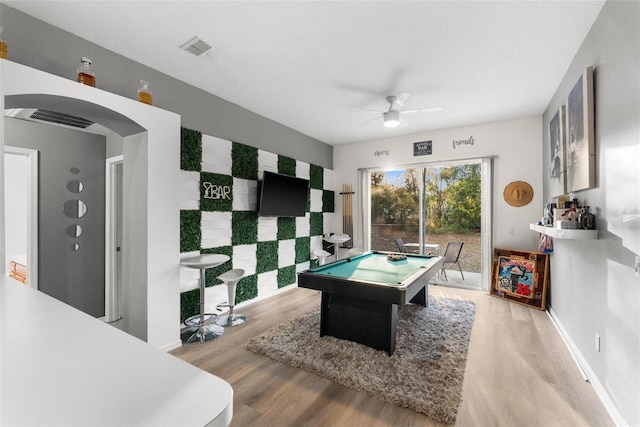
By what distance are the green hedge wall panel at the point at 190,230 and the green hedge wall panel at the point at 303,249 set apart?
2.10 meters

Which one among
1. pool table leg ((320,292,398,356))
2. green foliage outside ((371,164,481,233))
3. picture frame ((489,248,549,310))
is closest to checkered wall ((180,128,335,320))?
pool table leg ((320,292,398,356))

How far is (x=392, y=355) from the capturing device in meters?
2.67

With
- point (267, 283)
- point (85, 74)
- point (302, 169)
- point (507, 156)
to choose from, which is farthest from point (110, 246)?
point (507, 156)

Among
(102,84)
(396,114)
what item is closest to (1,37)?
(102,84)

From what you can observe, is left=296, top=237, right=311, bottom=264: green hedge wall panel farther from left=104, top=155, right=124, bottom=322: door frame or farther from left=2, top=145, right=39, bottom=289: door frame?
left=2, top=145, right=39, bottom=289: door frame

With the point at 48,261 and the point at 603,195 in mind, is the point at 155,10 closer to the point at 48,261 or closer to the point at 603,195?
the point at 48,261

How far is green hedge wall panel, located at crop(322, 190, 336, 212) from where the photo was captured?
6035 millimetres

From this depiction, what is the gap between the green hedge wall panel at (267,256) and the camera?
4383 millimetres

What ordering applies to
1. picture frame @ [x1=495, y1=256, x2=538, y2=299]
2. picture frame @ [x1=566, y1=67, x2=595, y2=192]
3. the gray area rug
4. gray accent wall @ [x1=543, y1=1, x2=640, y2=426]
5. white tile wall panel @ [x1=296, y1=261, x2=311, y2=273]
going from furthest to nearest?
white tile wall panel @ [x1=296, y1=261, x2=311, y2=273], picture frame @ [x1=495, y1=256, x2=538, y2=299], picture frame @ [x1=566, y1=67, x2=595, y2=192], the gray area rug, gray accent wall @ [x1=543, y1=1, x2=640, y2=426]

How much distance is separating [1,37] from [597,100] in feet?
14.9

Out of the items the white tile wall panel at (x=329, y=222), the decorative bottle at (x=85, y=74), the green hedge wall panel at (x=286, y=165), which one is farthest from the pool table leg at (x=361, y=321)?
the white tile wall panel at (x=329, y=222)

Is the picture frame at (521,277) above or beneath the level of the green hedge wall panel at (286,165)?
beneath

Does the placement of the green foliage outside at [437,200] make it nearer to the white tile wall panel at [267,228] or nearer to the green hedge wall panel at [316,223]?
the green hedge wall panel at [316,223]

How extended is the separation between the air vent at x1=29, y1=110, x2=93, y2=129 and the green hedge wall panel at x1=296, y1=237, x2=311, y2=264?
135 inches
